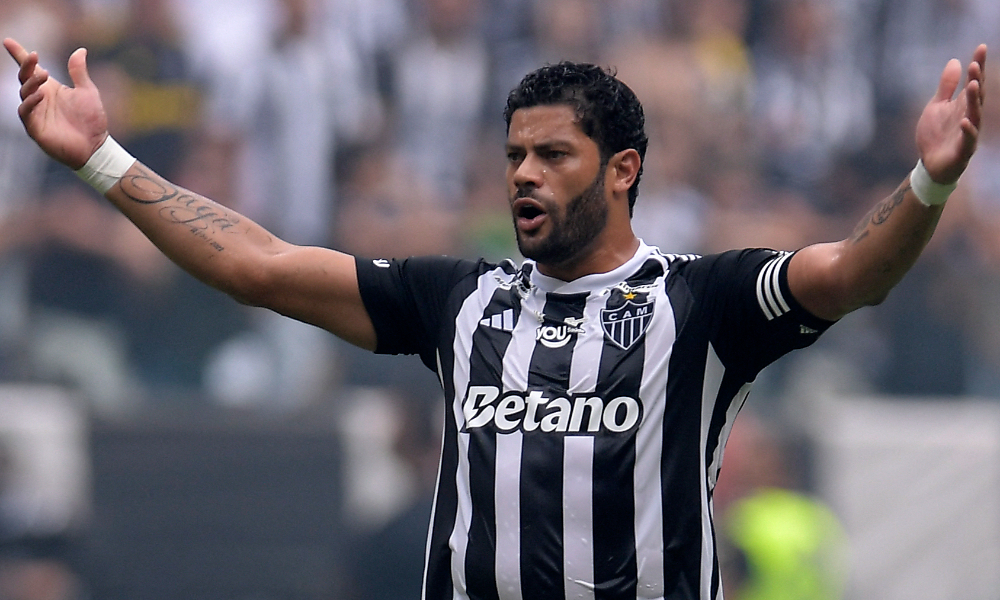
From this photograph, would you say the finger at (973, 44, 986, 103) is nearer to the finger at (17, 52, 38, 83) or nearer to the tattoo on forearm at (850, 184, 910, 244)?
the tattoo on forearm at (850, 184, 910, 244)

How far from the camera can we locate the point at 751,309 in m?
3.52

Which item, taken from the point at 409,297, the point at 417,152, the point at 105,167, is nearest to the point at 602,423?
the point at 409,297

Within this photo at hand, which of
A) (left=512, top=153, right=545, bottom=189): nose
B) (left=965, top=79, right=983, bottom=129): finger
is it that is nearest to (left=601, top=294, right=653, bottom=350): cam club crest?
(left=512, top=153, right=545, bottom=189): nose

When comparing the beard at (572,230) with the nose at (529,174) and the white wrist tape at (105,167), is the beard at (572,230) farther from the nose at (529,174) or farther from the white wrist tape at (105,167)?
the white wrist tape at (105,167)

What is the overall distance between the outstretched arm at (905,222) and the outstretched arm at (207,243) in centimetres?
127

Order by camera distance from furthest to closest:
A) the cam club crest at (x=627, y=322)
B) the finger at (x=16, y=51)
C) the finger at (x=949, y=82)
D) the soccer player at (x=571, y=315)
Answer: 1. the finger at (x=16, y=51)
2. the cam club crest at (x=627, y=322)
3. the soccer player at (x=571, y=315)
4. the finger at (x=949, y=82)

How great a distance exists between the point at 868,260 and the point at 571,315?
80 cm

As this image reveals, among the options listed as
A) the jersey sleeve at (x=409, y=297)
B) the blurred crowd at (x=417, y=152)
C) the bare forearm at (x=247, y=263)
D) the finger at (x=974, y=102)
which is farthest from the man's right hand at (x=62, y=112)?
the blurred crowd at (x=417, y=152)

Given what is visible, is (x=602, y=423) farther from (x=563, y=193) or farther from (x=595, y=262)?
→ (x=563, y=193)

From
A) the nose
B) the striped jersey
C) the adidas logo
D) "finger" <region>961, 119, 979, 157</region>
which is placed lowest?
the striped jersey

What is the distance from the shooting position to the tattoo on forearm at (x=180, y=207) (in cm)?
389

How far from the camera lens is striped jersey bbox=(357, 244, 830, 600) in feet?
11.4

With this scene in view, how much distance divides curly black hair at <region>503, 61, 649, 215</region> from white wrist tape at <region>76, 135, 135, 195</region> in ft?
3.50

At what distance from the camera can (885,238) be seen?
3227 mm
